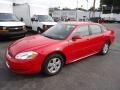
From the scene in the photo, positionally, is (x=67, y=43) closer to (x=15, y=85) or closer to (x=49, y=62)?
(x=49, y=62)

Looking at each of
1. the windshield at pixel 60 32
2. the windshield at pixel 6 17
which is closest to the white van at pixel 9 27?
the windshield at pixel 6 17

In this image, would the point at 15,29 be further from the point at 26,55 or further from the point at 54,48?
the point at 26,55

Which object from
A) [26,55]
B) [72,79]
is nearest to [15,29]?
[26,55]

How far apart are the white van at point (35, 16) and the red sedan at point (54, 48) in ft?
21.6

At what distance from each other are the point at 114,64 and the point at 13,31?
20.5 feet

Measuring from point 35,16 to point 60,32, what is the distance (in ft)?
29.0

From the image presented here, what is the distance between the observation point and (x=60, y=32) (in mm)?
5656

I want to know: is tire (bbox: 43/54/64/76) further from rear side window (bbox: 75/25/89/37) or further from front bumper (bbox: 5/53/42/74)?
rear side window (bbox: 75/25/89/37)

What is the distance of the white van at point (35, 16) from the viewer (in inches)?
501

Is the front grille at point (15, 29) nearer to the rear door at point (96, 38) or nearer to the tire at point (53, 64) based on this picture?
the rear door at point (96, 38)

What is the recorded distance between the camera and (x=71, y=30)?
217 inches

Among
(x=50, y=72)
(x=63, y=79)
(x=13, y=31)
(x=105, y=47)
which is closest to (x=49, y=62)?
(x=50, y=72)

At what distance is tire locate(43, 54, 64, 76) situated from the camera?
15.3 feet

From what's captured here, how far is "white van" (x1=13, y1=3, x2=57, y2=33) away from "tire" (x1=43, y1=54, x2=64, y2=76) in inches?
299
